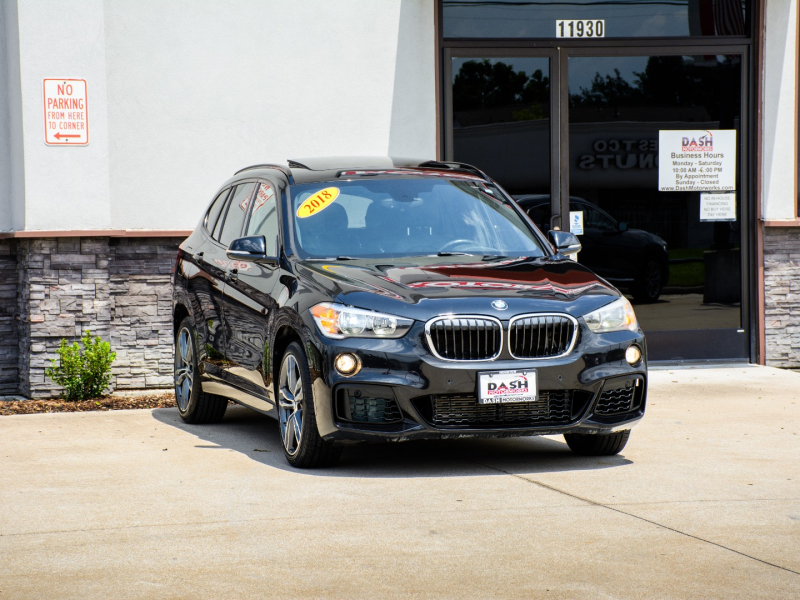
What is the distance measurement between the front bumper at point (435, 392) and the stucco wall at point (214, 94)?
4.69 metres

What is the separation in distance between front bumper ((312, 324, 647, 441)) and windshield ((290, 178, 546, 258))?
1.12 meters

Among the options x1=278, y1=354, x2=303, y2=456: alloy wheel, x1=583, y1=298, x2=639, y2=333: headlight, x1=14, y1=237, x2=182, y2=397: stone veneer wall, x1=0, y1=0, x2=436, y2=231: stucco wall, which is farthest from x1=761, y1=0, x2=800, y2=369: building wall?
x1=278, y1=354, x2=303, y2=456: alloy wheel

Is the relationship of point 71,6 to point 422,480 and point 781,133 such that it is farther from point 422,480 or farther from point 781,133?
point 781,133

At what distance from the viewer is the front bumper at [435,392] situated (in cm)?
620

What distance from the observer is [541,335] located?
6.38m

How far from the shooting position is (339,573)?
4516 mm

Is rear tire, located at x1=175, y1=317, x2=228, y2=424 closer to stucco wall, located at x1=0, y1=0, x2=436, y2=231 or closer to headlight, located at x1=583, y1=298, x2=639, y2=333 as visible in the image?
stucco wall, located at x1=0, y1=0, x2=436, y2=231

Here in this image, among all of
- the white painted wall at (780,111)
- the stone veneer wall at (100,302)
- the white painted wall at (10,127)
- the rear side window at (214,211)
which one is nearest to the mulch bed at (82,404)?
the stone veneer wall at (100,302)

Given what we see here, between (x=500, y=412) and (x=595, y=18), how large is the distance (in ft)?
20.4

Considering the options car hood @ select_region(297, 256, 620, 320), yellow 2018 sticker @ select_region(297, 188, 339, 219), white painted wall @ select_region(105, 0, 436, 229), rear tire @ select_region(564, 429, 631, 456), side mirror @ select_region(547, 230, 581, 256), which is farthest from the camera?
white painted wall @ select_region(105, 0, 436, 229)

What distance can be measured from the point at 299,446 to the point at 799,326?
6852 mm

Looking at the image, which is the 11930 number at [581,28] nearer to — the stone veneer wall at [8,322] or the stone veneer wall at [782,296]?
the stone veneer wall at [782,296]

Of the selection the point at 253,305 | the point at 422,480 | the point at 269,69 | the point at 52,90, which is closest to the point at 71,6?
the point at 52,90

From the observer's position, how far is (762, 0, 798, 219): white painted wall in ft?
38.1
